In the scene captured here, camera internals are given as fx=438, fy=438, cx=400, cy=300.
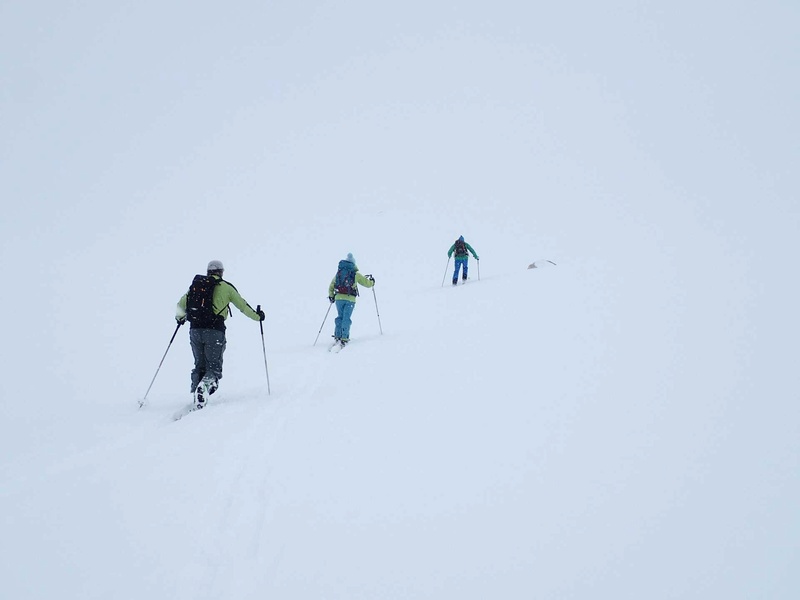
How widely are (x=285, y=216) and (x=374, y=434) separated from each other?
4832 inches

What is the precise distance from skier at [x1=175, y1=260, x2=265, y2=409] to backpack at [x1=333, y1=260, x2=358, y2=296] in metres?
3.70

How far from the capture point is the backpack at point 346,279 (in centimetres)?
1067

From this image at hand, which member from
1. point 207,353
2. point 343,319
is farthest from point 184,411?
point 343,319

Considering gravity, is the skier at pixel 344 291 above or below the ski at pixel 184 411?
above

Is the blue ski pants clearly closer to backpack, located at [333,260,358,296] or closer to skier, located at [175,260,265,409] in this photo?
backpack, located at [333,260,358,296]

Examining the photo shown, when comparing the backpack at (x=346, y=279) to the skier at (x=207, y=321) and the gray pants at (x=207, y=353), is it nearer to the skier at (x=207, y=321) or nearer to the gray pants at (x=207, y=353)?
the skier at (x=207, y=321)

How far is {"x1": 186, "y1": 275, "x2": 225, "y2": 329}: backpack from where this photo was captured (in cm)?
688

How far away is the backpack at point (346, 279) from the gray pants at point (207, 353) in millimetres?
3908

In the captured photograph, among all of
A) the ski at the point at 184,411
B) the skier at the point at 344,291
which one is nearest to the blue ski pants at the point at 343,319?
the skier at the point at 344,291

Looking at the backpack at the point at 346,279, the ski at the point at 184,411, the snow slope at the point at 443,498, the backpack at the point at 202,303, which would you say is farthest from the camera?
the backpack at the point at 346,279

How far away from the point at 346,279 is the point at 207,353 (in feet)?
14.0

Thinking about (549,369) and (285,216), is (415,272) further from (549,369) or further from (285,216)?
(285,216)

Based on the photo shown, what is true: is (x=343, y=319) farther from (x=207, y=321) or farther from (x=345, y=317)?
(x=207, y=321)

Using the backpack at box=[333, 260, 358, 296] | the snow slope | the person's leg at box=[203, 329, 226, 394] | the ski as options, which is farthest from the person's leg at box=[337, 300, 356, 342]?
the snow slope
